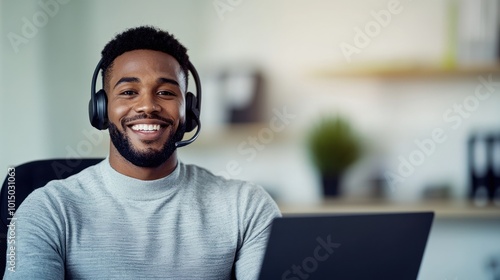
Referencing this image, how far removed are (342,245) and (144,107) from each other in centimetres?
62

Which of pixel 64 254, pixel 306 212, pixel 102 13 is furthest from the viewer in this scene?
pixel 102 13

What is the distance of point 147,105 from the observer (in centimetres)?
140

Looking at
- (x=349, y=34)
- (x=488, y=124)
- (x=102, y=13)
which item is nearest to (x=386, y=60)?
(x=349, y=34)

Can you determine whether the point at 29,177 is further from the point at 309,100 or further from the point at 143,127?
the point at 309,100

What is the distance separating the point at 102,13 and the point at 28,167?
1.23m

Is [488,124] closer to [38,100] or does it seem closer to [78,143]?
[78,143]

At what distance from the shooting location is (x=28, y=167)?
1.50 meters

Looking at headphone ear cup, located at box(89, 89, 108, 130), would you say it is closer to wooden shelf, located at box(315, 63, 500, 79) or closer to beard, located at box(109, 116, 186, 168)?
beard, located at box(109, 116, 186, 168)

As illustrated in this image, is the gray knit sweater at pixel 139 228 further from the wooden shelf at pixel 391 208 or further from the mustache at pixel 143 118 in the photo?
the wooden shelf at pixel 391 208

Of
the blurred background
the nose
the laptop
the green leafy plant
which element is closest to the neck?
the nose

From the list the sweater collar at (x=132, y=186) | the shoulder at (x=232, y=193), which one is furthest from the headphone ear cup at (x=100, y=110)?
the shoulder at (x=232, y=193)

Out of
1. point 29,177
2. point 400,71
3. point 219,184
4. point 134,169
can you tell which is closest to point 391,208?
point 400,71

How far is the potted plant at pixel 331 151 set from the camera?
98.3 inches

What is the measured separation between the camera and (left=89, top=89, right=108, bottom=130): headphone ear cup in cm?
143
